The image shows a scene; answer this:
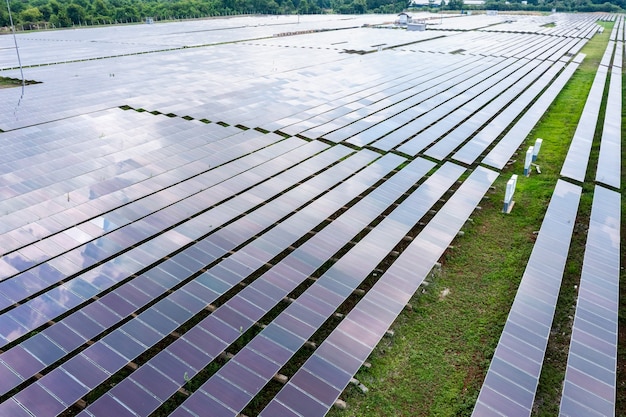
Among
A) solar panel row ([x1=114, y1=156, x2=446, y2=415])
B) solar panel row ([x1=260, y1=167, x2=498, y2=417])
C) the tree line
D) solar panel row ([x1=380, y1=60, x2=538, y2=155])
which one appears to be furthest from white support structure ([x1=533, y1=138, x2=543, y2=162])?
the tree line

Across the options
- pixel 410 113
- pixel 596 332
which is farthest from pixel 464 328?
pixel 410 113

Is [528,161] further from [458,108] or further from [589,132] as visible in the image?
[458,108]

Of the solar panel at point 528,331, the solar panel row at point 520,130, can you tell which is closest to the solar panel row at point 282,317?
the solar panel at point 528,331

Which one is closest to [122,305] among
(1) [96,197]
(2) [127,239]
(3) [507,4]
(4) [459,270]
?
(2) [127,239]

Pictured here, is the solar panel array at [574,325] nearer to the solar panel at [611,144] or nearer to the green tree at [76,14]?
the solar panel at [611,144]

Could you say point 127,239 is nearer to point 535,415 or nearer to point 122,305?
point 122,305

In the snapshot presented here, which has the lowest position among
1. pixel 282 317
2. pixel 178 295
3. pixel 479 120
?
pixel 282 317

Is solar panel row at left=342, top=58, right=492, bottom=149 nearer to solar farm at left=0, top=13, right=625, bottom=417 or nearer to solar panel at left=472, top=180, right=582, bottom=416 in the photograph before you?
solar farm at left=0, top=13, right=625, bottom=417
